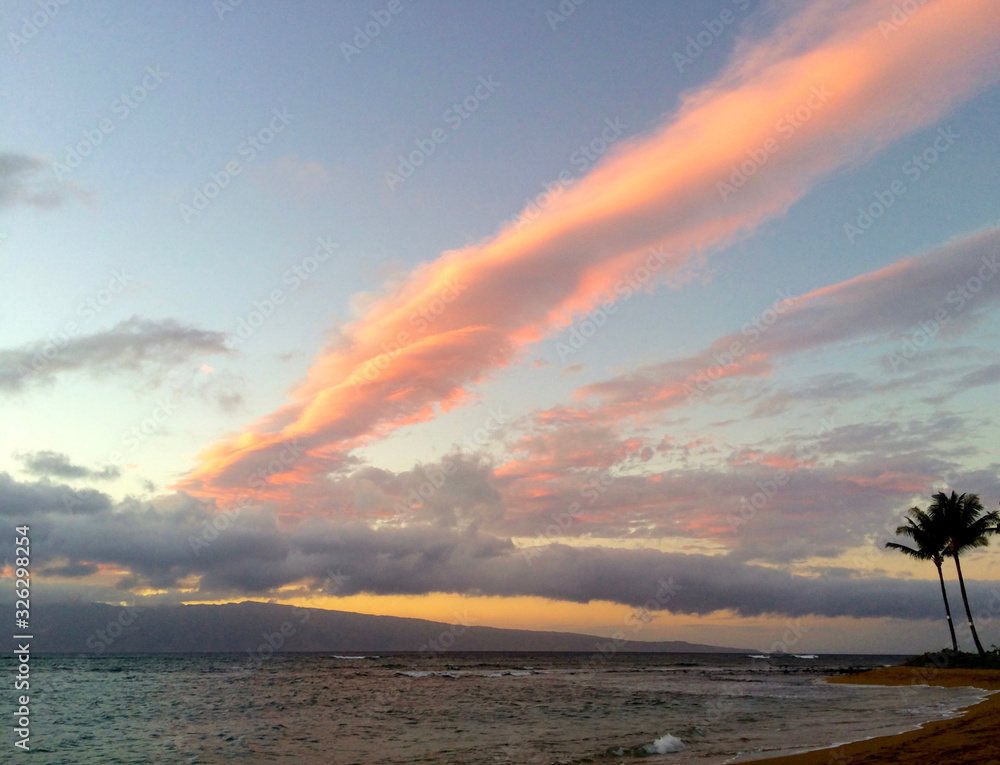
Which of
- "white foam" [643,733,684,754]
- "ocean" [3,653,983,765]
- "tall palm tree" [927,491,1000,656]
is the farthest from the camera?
"tall palm tree" [927,491,1000,656]

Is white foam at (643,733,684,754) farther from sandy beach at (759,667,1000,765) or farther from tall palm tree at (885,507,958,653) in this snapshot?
tall palm tree at (885,507,958,653)

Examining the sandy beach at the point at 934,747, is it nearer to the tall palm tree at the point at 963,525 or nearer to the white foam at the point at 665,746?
the white foam at the point at 665,746

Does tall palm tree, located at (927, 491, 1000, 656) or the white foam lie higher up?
tall palm tree, located at (927, 491, 1000, 656)

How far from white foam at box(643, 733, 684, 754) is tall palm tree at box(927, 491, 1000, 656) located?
47124mm

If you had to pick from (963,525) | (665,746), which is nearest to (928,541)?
(963,525)

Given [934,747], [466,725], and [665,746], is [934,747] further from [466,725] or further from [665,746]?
[466,725]

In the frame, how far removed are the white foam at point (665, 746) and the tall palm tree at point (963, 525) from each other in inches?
1855

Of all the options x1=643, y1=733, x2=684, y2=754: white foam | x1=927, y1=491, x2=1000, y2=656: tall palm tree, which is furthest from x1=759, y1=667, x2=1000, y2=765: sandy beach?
x1=927, y1=491, x2=1000, y2=656: tall palm tree

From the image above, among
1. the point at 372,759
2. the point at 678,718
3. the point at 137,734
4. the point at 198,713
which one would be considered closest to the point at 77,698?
the point at 198,713

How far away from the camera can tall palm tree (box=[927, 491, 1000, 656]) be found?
59.0 meters

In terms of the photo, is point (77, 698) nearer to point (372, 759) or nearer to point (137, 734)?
point (137, 734)

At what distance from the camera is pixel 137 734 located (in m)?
34.8

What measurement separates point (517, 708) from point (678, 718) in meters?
12.6

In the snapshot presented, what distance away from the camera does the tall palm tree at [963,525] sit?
194 ft
